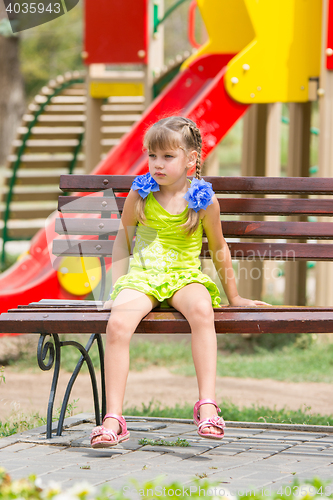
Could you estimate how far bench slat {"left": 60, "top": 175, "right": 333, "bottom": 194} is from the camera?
3461mm

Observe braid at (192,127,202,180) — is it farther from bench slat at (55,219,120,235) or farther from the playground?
bench slat at (55,219,120,235)

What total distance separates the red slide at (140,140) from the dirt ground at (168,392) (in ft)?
1.93

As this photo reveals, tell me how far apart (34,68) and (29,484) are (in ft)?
107

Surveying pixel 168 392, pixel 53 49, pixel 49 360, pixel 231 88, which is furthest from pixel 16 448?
pixel 53 49

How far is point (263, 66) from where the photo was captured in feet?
17.7

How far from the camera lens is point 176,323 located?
285cm

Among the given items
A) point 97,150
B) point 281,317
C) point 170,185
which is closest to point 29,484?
point 281,317

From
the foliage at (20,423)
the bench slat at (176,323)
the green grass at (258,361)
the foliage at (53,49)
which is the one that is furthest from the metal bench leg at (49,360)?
the foliage at (53,49)

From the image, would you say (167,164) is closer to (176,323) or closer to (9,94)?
(176,323)

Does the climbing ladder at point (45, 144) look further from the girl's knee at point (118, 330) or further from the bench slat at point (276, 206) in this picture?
the girl's knee at point (118, 330)

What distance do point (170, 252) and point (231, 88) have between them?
8.35ft

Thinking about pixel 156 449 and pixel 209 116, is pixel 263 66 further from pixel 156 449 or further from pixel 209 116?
pixel 156 449

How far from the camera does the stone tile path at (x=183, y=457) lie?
2.49 m

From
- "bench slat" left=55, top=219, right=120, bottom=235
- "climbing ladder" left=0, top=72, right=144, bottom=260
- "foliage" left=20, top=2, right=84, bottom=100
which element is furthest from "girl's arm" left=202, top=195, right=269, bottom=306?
"foliage" left=20, top=2, right=84, bottom=100
